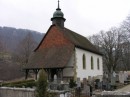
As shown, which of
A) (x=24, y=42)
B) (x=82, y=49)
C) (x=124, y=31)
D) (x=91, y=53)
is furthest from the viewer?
(x=24, y=42)

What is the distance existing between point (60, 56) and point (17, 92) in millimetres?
15759

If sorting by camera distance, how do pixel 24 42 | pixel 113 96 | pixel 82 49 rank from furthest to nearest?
pixel 24 42
pixel 82 49
pixel 113 96

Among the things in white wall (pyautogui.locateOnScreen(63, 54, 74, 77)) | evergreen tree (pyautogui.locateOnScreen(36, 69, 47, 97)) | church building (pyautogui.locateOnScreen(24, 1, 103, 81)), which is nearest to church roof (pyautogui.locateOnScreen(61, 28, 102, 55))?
church building (pyautogui.locateOnScreen(24, 1, 103, 81))

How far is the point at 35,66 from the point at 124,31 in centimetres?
2067

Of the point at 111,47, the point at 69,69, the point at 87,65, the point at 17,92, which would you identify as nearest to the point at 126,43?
the point at 111,47

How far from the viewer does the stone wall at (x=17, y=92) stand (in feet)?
53.2

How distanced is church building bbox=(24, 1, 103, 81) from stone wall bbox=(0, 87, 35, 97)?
1295 centimetres

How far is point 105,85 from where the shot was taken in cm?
2602

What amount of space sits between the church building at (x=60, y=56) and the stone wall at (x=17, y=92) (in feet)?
42.5

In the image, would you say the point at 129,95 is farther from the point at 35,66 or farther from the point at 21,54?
the point at 21,54

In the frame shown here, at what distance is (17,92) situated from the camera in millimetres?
17250

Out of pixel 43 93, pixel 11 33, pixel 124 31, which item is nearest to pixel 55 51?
pixel 124 31

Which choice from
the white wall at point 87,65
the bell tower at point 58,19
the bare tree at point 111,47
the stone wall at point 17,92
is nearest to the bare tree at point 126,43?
the bare tree at point 111,47

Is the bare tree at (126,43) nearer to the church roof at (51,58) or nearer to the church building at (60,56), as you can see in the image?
the church building at (60,56)
